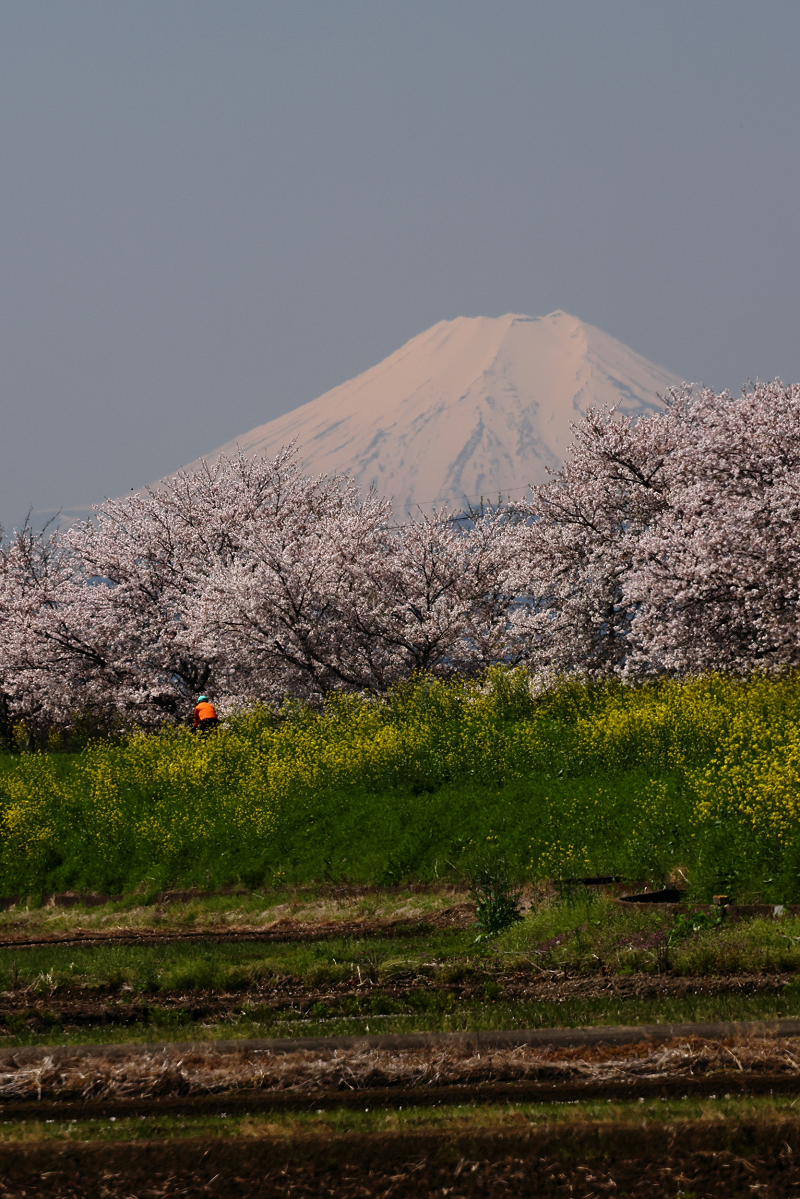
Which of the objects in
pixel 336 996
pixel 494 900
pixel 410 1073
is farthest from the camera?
pixel 494 900

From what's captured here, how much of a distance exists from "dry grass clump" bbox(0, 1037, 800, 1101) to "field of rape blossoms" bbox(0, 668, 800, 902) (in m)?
6.17

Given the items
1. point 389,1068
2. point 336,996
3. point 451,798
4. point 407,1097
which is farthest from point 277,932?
point 407,1097

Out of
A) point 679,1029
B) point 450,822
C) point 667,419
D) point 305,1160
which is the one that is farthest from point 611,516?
point 305,1160

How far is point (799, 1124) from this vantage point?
621cm

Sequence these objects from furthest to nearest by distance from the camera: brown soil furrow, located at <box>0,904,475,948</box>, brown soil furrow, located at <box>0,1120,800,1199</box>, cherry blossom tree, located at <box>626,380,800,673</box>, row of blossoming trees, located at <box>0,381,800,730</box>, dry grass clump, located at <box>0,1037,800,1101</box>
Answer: row of blossoming trees, located at <box>0,381,800,730</box> < cherry blossom tree, located at <box>626,380,800,673</box> < brown soil furrow, located at <box>0,904,475,948</box> < dry grass clump, located at <box>0,1037,800,1101</box> < brown soil furrow, located at <box>0,1120,800,1199</box>

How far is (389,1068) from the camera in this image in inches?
302

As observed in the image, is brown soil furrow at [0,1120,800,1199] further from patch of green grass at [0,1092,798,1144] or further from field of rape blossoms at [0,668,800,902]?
field of rape blossoms at [0,668,800,902]

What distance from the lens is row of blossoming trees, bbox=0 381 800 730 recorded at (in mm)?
29812

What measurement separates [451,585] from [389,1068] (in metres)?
29.1

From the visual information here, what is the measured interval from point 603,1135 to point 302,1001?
504 cm

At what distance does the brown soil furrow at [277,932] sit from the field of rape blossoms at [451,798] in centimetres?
154

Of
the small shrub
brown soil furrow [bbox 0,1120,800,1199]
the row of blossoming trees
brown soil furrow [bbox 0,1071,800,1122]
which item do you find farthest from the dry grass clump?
the row of blossoming trees

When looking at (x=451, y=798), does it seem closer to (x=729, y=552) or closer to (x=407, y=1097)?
(x=407, y=1097)

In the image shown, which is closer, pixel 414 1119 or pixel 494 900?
pixel 414 1119
